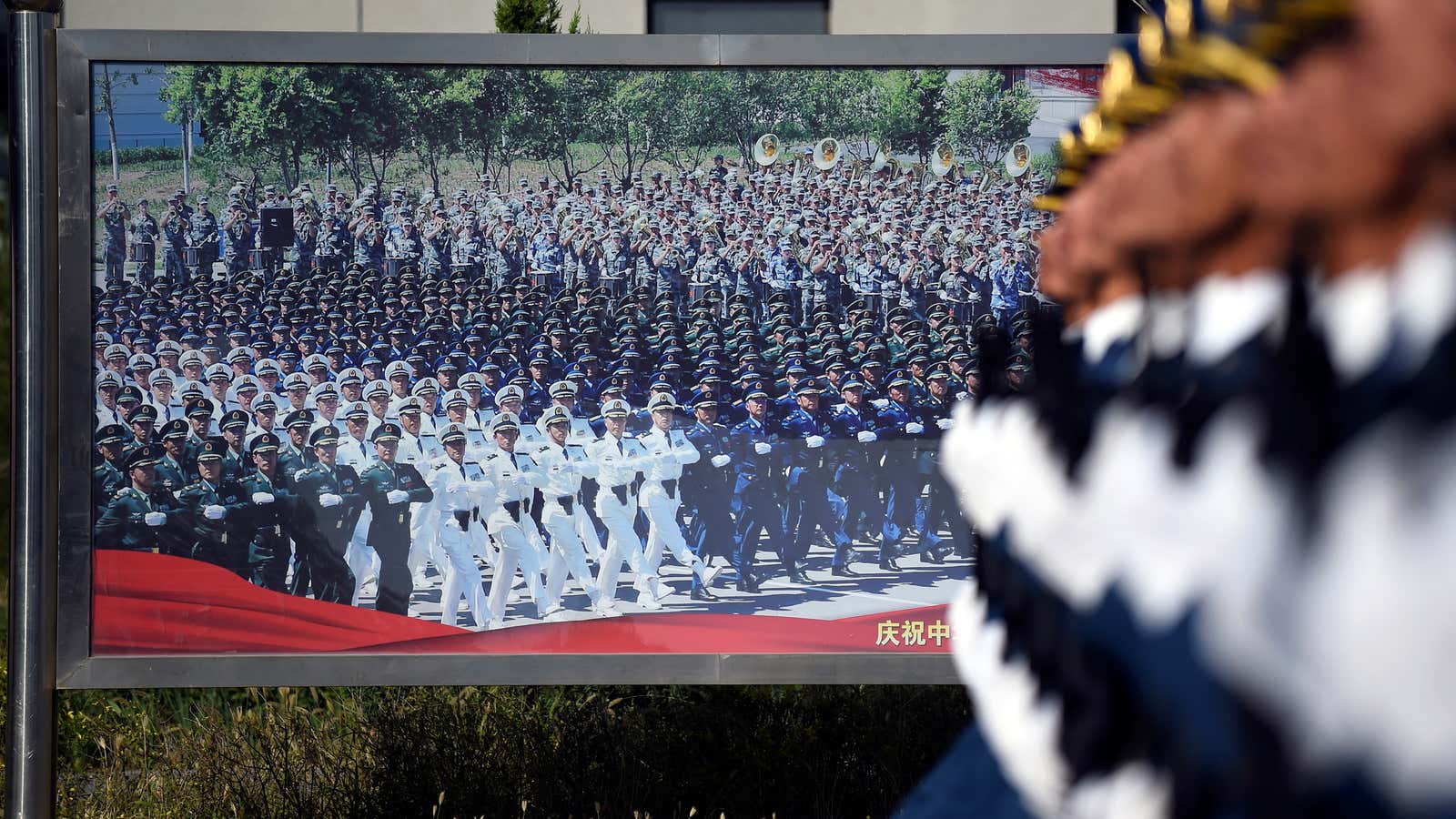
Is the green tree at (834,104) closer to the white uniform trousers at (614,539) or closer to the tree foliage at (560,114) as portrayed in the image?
the tree foliage at (560,114)

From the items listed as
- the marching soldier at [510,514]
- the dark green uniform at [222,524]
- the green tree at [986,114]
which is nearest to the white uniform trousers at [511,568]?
the marching soldier at [510,514]

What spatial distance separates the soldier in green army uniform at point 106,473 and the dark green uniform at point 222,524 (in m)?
0.16

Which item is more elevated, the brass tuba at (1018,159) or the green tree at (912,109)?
the green tree at (912,109)

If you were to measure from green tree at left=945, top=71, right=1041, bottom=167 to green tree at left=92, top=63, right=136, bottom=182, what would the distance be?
2.05 meters

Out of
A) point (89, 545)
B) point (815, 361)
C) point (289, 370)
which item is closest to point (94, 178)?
point (289, 370)

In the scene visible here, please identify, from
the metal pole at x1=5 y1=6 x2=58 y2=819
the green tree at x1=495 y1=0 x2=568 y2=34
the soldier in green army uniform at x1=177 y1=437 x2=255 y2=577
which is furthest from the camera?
the green tree at x1=495 y1=0 x2=568 y2=34

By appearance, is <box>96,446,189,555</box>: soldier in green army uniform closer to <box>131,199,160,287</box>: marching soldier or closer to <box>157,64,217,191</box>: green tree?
<box>131,199,160,287</box>: marching soldier

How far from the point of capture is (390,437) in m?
2.72

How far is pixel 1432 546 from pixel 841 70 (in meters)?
2.69

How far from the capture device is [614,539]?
8.93 ft

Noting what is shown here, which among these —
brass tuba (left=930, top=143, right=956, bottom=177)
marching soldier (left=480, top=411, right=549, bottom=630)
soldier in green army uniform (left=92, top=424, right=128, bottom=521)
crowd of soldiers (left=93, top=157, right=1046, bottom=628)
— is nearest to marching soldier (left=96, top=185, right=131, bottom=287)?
crowd of soldiers (left=93, top=157, right=1046, bottom=628)

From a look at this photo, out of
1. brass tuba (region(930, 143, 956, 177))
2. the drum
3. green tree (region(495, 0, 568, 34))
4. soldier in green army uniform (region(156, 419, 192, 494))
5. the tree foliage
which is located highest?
green tree (region(495, 0, 568, 34))

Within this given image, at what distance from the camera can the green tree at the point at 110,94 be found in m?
2.70

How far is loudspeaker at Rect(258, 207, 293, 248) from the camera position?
2.75 m
